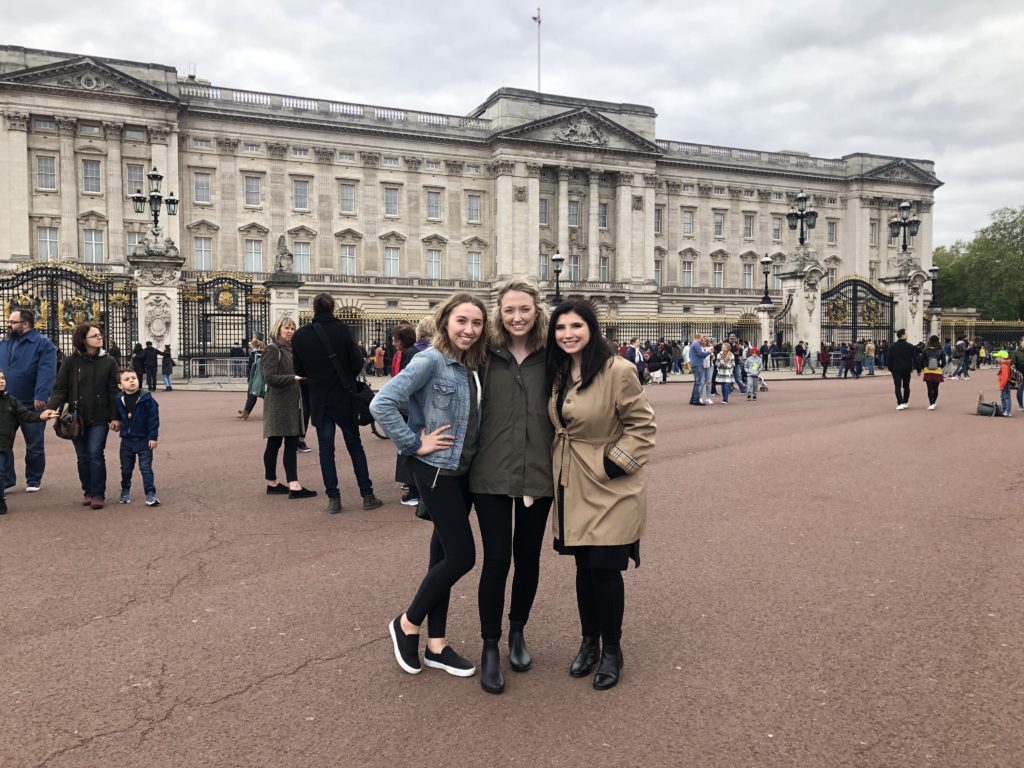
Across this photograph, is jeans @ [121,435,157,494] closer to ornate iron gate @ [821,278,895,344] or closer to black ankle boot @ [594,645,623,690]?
black ankle boot @ [594,645,623,690]

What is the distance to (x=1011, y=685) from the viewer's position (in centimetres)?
397

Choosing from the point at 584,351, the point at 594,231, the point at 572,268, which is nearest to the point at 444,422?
the point at 584,351

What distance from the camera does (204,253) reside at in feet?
173

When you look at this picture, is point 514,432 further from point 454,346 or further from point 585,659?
point 585,659

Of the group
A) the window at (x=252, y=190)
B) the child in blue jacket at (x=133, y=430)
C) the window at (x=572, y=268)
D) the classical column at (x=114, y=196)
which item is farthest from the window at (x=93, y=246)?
the child in blue jacket at (x=133, y=430)

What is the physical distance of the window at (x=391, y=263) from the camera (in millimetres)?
57406

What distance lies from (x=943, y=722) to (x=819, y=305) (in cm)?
3363

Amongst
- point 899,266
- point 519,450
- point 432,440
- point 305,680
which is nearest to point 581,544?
point 519,450

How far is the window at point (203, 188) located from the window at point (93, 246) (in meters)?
6.46

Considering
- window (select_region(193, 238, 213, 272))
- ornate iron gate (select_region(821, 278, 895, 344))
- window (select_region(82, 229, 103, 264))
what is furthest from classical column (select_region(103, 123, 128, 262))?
ornate iron gate (select_region(821, 278, 895, 344))

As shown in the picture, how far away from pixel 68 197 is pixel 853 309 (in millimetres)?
44063

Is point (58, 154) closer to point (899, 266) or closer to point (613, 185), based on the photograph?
point (613, 185)

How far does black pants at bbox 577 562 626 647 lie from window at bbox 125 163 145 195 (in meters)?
52.7

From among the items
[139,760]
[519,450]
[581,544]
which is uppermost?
[519,450]
